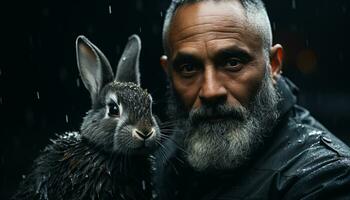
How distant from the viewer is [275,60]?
3.69m

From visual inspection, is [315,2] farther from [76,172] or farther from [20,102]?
[76,172]

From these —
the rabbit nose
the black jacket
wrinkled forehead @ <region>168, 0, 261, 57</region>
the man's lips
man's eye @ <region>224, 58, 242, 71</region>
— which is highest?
wrinkled forehead @ <region>168, 0, 261, 57</region>

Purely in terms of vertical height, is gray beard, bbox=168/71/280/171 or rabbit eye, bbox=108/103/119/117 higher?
rabbit eye, bbox=108/103/119/117

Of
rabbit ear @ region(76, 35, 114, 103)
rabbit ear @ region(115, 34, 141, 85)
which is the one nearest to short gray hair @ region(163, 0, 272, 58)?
rabbit ear @ region(115, 34, 141, 85)

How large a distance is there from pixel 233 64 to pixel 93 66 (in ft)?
2.37

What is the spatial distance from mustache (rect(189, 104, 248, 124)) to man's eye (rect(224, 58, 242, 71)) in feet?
0.65

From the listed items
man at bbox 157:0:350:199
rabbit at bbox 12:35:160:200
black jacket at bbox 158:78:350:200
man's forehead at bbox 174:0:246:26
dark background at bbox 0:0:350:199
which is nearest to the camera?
black jacket at bbox 158:78:350:200

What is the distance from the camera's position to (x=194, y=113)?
334 cm

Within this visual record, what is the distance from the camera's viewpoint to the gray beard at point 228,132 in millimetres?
3285

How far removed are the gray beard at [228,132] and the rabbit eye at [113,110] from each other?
0.41m

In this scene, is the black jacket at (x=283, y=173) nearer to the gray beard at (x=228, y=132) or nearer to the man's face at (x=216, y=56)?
the gray beard at (x=228, y=132)

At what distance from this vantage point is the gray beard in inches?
129

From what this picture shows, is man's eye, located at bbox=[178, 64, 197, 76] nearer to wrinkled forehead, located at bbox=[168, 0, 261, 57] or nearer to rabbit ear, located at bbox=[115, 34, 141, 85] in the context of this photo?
wrinkled forehead, located at bbox=[168, 0, 261, 57]

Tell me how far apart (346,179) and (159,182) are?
3.62 feet
